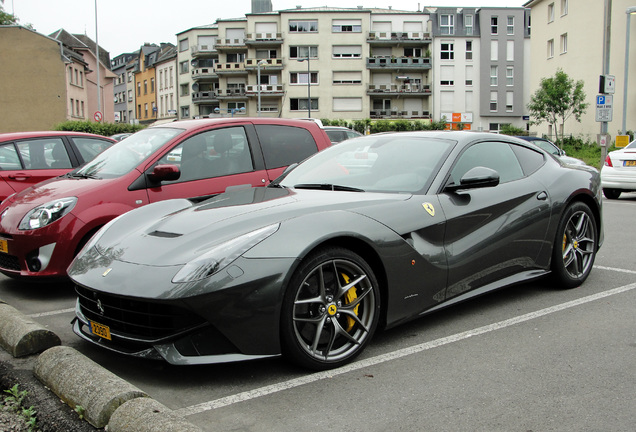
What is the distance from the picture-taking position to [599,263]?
6445 millimetres

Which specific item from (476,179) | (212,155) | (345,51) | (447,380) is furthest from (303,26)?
(447,380)

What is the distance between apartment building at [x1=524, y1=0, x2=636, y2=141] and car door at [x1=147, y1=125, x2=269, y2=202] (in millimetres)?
31016

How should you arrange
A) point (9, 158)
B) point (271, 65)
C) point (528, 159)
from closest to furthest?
point (528, 159) → point (9, 158) → point (271, 65)

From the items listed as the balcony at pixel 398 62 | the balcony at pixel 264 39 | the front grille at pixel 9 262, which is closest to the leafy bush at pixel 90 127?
the front grille at pixel 9 262

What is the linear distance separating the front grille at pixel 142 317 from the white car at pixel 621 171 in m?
12.8

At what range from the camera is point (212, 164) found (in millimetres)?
6309

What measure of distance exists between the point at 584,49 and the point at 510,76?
1306 inches

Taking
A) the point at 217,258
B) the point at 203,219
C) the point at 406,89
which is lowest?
the point at 217,258

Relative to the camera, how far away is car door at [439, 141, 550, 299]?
4.22 m

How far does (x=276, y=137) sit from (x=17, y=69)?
151ft

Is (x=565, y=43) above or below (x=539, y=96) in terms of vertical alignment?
above

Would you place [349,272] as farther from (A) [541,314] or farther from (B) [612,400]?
(A) [541,314]

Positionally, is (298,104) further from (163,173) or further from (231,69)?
(163,173)

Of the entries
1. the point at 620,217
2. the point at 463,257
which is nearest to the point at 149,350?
the point at 463,257
